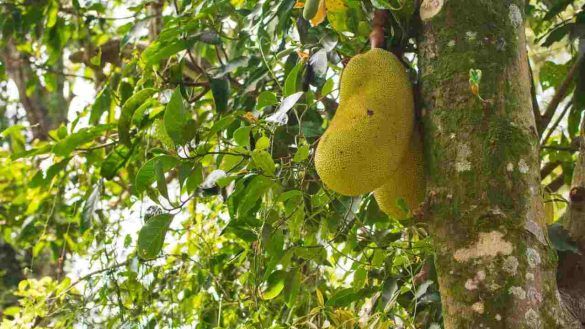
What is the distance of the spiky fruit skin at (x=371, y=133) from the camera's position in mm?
1137

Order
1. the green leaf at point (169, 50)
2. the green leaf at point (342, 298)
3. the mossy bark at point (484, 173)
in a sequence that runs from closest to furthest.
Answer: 1. the mossy bark at point (484, 173)
2. the green leaf at point (342, 298)
3. the green leaf at point (169, 50)

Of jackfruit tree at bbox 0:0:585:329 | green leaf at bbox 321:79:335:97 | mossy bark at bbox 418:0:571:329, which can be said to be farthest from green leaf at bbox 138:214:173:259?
mossy bark at bbox 418:0:571:329

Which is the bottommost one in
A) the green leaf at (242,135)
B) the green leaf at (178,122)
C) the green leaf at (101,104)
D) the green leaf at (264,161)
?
the green leaf at (101,104)

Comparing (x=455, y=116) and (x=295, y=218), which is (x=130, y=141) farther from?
→ (x=455, y=116)

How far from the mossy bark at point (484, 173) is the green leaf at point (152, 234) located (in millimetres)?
438

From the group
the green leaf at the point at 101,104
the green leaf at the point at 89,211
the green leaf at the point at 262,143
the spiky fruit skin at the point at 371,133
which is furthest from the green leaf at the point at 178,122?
the green leaf at the point at 101,104

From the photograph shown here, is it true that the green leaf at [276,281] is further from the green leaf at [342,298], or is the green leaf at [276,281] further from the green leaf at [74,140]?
the green leaf at [74,140]

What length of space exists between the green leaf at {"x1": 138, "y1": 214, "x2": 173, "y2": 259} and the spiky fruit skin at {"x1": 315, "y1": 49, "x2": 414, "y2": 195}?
267mm

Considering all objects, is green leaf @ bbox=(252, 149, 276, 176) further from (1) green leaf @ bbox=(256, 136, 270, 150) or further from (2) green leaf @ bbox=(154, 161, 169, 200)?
(2) green leaf @ bbox=(154, 161, 169, 200)

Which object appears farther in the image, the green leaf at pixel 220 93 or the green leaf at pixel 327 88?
the green leaf at pixel 220 93

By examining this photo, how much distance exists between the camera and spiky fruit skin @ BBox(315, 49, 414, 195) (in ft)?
3.73

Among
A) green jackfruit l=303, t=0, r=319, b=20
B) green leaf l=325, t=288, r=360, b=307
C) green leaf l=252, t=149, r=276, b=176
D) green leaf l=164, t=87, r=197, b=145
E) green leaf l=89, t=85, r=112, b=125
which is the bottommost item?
green leaf l=325, t=288, r=360, b=307

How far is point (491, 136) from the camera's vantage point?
40.3 inches

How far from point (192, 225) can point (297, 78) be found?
2.71ft
